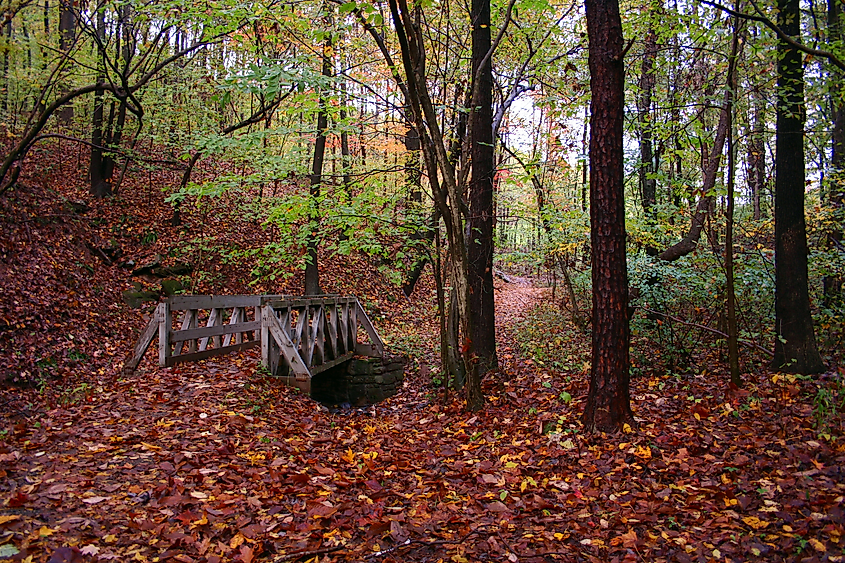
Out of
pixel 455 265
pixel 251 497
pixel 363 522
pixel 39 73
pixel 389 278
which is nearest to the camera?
pixel 363 522

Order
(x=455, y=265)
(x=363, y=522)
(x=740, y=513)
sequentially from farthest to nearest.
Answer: (x=455, y=265) → (x=363, y=522) → (x=740, y=513)

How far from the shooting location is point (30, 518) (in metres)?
3.26

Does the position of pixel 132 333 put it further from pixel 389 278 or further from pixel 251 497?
pixel 389 278

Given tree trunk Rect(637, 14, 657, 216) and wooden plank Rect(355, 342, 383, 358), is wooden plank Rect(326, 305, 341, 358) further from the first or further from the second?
tree trunk Rect(637, 14, 657, 216)

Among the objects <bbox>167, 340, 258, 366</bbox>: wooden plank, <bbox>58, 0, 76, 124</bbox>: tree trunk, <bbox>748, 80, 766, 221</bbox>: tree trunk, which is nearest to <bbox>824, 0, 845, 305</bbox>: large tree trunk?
<bbox>748, 80, 766, 221</bbox>: tree trunk

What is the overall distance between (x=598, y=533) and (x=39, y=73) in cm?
1847

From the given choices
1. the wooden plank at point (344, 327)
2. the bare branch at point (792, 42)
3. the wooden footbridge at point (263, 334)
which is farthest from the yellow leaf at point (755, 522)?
the wooden plank at point (344, 327)

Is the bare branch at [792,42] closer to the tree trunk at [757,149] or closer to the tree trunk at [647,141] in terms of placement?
the tree trunk at [757,149]

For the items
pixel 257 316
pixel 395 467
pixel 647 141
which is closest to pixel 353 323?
pixel 257 316

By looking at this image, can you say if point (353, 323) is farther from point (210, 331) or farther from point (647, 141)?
point (647, 141)

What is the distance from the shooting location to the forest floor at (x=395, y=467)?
3.33 metres

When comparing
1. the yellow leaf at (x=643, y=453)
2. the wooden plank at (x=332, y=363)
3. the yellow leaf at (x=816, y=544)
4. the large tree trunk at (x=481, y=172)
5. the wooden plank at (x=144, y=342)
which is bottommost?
the yellow leaf at (x=643, y=453)

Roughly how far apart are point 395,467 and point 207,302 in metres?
4.65

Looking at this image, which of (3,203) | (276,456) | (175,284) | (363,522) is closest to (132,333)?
(175,284)
